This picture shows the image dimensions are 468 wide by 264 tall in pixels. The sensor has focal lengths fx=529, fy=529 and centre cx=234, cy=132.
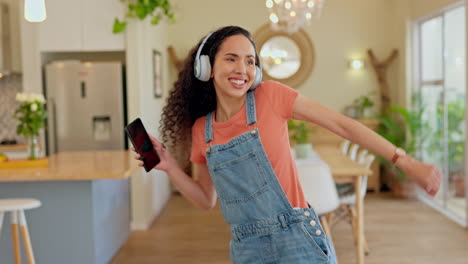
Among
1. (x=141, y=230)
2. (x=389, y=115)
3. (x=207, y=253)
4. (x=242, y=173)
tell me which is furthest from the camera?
(x=389, y=115)

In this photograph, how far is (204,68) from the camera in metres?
1.49

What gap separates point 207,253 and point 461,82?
3.11m

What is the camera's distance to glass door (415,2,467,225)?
5.46 m

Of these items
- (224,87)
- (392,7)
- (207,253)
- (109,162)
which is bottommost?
(207,253)

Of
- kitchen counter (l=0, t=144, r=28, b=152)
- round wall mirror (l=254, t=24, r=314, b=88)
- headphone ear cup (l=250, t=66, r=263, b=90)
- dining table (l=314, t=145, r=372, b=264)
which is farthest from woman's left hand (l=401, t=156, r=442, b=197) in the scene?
round wall mirror (l=254, t=24, r=314, b=88)

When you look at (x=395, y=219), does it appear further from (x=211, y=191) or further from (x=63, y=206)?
(x=211, y=191)

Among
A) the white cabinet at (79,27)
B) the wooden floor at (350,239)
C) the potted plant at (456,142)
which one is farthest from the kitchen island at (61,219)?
the potted plant at (456,142)

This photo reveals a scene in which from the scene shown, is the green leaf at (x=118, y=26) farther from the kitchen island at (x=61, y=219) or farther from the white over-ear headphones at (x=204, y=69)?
the white over-ear headphones at (x=204, y=69)

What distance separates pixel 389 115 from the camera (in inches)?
281

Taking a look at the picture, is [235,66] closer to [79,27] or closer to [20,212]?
[20,212]

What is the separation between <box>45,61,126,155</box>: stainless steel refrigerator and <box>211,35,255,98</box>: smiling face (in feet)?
12.9

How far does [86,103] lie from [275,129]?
4154mm

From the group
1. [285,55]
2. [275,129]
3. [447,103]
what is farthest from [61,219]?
[285,55]

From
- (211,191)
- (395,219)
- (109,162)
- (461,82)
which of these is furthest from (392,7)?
(211,191)
